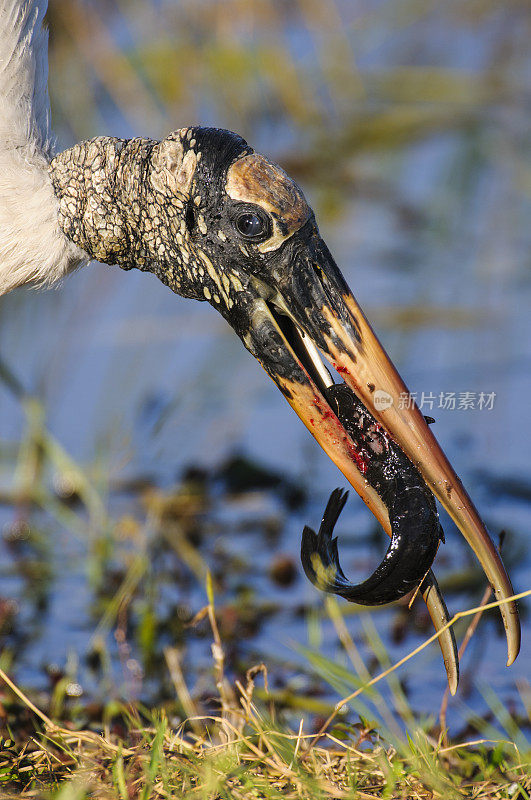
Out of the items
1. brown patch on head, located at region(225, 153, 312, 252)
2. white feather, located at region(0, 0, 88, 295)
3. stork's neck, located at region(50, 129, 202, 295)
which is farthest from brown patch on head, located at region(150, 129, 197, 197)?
white feather, located at region(0, 0, 88, 295)

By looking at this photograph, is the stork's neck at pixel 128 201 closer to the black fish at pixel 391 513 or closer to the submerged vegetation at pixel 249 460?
the black fish at pixel 391 513

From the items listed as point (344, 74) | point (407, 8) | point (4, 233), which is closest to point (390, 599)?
point (4, 233)

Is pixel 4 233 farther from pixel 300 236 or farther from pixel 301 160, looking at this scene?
pixel 301 160

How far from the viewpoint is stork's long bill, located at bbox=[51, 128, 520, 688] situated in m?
2.53

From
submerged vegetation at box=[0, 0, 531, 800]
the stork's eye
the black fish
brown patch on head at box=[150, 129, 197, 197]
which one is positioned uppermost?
brown patch on head at box=[150, 129, 197, 197]

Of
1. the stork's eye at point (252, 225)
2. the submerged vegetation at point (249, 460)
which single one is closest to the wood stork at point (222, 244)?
the stork's eye at point (252, 225)

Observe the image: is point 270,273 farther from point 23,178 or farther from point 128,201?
point 23,178

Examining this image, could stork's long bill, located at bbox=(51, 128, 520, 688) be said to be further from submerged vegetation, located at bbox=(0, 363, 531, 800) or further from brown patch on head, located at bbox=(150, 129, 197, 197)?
submerged vegetation, located at bbox=(0, 363, 531, 800)

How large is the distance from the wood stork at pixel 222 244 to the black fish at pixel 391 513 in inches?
1.3

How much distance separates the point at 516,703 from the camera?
340cm

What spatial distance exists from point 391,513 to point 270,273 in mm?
589

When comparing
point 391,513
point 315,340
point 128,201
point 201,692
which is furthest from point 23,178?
point 201,692

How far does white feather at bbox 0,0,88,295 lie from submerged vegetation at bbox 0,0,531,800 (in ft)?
2.90

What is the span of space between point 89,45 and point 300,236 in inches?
183
